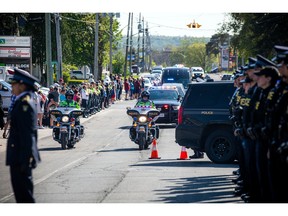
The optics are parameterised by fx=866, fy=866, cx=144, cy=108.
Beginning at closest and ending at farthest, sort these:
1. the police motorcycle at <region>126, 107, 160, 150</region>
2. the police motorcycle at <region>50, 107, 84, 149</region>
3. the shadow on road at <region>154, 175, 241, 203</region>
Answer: the shadow on road at <region>154, 175, 241, 203</region>
the police motorcycle at <region>126, 107, 160, 150</region>
the police motorcycle at <region>50, 107, 84, 149</region>

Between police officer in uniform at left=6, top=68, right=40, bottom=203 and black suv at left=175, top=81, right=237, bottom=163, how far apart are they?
32.3 ft

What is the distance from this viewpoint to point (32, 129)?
10125 mm

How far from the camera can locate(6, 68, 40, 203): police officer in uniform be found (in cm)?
1005

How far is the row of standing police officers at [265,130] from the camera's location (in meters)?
10.5

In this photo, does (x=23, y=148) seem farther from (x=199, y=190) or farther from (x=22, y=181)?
(x=199, y=190)

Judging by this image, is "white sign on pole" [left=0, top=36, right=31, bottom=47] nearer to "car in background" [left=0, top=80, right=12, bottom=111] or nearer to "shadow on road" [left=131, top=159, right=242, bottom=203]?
"car in background" [left=0, top=80, right=12, bottom=111]

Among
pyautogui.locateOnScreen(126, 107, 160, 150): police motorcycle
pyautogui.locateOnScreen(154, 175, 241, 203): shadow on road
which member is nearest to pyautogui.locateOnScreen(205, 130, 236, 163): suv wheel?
pyautogui.locateOnScreen(154, 175, 241, 203): shadow on road

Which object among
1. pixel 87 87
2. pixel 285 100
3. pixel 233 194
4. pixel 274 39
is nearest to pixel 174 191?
pixel 233 194

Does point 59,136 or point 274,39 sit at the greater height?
point 274,39

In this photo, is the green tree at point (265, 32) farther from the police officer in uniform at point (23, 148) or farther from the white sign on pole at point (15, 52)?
the police officer in uniform at point (23, 148)
